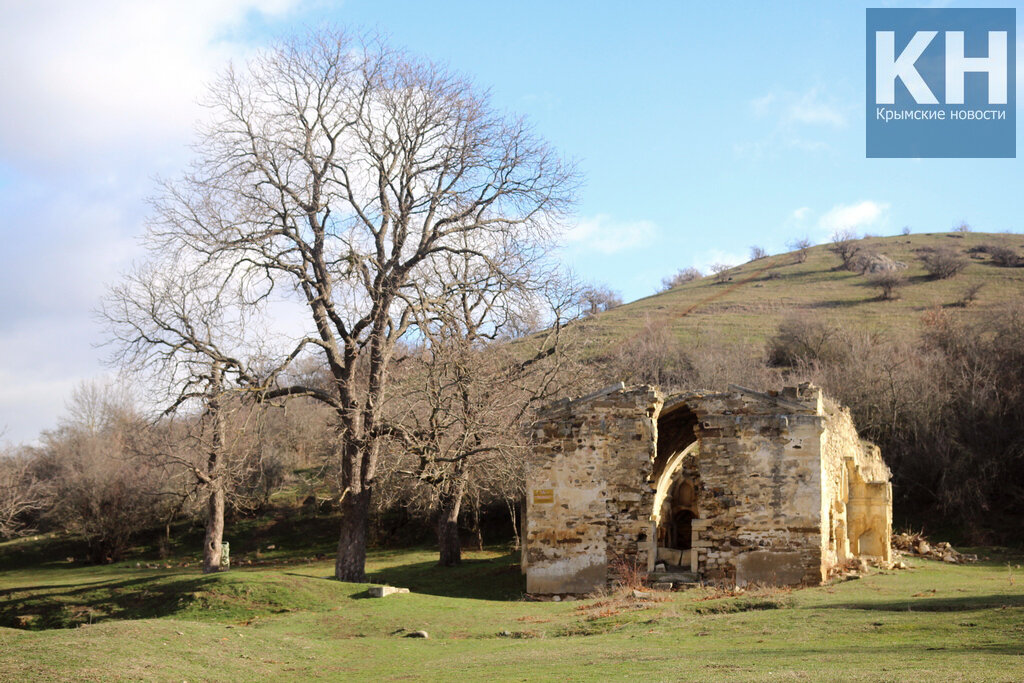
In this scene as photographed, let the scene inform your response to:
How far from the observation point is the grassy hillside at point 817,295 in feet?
196

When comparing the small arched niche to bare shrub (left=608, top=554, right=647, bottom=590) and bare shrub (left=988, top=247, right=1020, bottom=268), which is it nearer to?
bare shrub (left=608, top=554, right=647, bottom=590)

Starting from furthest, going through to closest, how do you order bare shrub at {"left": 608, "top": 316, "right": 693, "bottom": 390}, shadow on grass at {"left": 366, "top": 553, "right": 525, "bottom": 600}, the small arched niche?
1. bare shrub at {"left": 608, "top": 316, "right": 693, "bottom": 390}
2. the small arched niche
3. shadow on grass at {"left": 366, "top": 553, "right": 525, "bottom": 600}

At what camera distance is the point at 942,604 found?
44.8ft

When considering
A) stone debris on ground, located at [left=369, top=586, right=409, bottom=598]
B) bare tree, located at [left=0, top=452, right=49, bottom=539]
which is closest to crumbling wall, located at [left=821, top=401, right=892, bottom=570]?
stone debris on ground, located at [left=369, top=586, right=409, bottom=598]

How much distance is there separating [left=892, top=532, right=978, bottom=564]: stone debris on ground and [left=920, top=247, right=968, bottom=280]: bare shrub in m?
47.8

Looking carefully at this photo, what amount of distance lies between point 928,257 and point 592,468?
2383 inches

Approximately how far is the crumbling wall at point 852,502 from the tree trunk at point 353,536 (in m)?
10.9

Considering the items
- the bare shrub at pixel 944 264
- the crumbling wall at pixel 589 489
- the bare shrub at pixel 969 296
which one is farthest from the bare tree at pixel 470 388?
the bare shrub at pixel 944 264

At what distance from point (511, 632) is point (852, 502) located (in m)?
12.3

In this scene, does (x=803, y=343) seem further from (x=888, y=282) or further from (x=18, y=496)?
(x=18, y=496)

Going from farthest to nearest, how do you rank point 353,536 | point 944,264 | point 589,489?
point 944,264 → point 353,536 → point 589,489

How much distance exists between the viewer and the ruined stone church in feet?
A: 63.4

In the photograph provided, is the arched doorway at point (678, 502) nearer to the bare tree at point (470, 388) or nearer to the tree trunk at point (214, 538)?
the bare tree at point (470, 388)

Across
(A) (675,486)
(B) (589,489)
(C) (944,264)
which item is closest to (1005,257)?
(C) (944,264)
